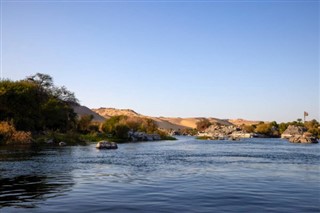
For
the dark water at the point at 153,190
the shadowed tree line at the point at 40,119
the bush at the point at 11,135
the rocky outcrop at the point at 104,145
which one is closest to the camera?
the dark water at the point at 153,190

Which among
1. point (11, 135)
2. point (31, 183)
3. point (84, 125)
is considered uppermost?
point (84, 125)

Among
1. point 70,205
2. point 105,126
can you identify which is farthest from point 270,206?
point 105,126

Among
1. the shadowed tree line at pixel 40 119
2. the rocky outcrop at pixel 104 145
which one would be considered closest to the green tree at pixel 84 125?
the shadowed tree line at pixel 40 119

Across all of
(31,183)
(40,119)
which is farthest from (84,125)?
(31,183)

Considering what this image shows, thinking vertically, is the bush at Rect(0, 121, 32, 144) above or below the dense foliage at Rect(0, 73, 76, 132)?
below

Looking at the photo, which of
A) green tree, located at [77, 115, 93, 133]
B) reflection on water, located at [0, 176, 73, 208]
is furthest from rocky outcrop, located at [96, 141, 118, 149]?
green tree, located at [77, 115, 93, 133]

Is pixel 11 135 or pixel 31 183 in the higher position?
pixel 11 135

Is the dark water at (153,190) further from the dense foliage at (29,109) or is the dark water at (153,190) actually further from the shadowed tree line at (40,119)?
the dense foliage at (29,109)

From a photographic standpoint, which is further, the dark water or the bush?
the bush

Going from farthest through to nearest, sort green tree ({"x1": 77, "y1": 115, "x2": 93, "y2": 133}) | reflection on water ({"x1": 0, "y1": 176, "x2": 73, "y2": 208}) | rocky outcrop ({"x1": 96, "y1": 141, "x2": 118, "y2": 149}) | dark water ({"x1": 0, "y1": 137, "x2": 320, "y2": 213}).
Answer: green tree ({"x1": 77, "y1": 115, "x2": 93, "y2": 133}) → rocky outcrop ({"x1": 96, "y1": 141, "x2": 118, "y2": 149}) → reflection on water ({"x1": 0, "y1": 176, "x2": 73, "y2": 208}) → dark water ({"x1": 0, "y1": 137, "x2": 320, "y2": 213})

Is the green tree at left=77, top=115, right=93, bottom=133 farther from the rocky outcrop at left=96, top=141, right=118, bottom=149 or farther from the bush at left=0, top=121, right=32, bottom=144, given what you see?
the rocky outcrop at left=96, top=141, right=118, bottom=149

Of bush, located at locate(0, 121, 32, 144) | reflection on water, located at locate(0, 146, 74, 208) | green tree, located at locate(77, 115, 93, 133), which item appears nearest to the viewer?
reflection on water, located at locate(0, 146, 74, 208)

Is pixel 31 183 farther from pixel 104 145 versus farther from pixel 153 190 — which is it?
pixel 104 145

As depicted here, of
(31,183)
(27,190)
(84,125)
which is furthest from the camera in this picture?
(84,125)
